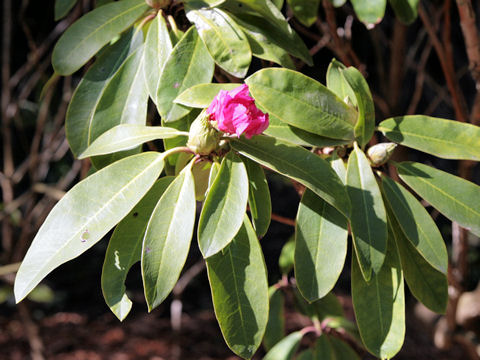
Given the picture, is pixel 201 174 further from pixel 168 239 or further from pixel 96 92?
pixel 96 92

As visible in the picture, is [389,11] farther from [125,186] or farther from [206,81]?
[125,186]

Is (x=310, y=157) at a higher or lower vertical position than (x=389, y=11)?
higher

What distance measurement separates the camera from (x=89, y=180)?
75 cm

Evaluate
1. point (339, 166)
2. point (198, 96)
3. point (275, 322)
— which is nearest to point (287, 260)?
point (275, 322)

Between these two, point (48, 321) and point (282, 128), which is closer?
point (282, 128)

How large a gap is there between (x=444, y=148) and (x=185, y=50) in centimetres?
44

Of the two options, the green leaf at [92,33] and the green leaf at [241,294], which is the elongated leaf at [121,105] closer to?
the green leaf at [92,33]

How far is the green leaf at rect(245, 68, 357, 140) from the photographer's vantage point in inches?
29.0

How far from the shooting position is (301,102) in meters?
0.76

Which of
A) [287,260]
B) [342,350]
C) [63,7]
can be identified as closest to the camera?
[63,7]

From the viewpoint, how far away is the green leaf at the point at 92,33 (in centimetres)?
88

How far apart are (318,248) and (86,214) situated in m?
0.34

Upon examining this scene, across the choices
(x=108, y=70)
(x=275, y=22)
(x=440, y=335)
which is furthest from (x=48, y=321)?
(x=275, y=22)

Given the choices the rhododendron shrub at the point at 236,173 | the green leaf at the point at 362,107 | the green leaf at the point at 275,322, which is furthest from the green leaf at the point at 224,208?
the green leaf at the point at 275,322
